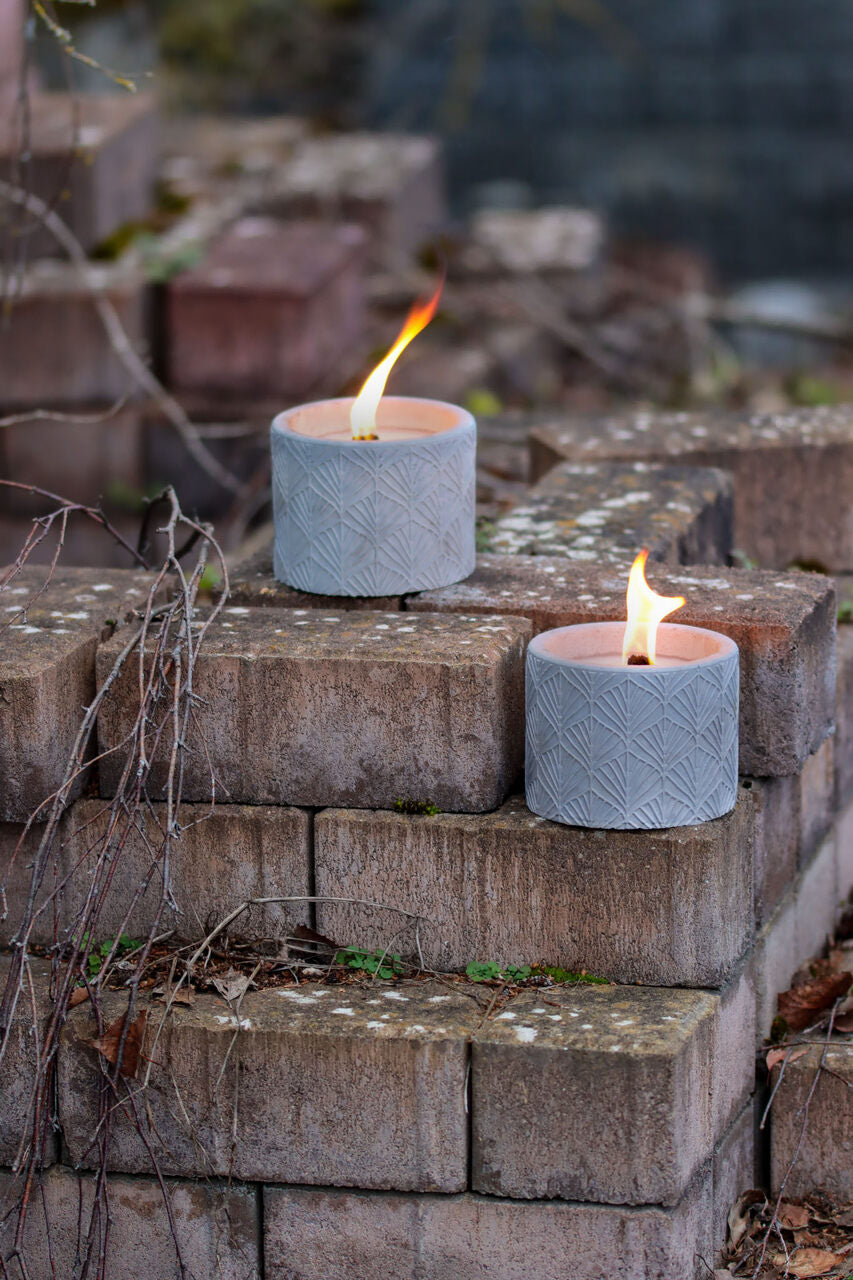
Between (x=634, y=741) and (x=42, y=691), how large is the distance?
112cm

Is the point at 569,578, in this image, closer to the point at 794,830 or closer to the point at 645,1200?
the point at 794,830

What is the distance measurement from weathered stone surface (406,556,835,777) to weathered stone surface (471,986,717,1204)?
2.05 feet

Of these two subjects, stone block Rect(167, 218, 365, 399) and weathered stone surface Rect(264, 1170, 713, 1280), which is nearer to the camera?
weathered stone surface Rect(264, 1170, 713, 1280)

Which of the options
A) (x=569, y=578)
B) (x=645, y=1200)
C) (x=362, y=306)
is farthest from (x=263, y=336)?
(x=645, y=1200)

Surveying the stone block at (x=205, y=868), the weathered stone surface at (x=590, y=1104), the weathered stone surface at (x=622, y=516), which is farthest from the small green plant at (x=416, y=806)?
the weathered stone surface at (x=622, y=516)

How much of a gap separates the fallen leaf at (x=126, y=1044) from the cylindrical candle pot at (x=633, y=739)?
0.85m

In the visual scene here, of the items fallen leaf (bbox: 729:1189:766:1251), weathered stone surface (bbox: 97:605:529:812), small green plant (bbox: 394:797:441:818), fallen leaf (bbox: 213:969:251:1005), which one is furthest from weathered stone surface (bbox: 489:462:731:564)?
fallen leaf (bbox: 729:1189:766:1251)

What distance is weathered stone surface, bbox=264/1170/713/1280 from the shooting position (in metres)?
3.35

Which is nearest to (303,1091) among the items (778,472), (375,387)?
(375,387)

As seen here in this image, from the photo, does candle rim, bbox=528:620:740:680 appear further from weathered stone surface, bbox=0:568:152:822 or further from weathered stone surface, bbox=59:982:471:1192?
weathered stone surface, bbox=0:568:152:822

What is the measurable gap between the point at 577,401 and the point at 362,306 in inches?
52.7

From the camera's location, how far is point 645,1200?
3.32 m

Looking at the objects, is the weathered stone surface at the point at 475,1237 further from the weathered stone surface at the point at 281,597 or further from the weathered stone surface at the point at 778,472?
the weathered stone surface at the point at 778,472

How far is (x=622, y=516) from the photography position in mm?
4492
